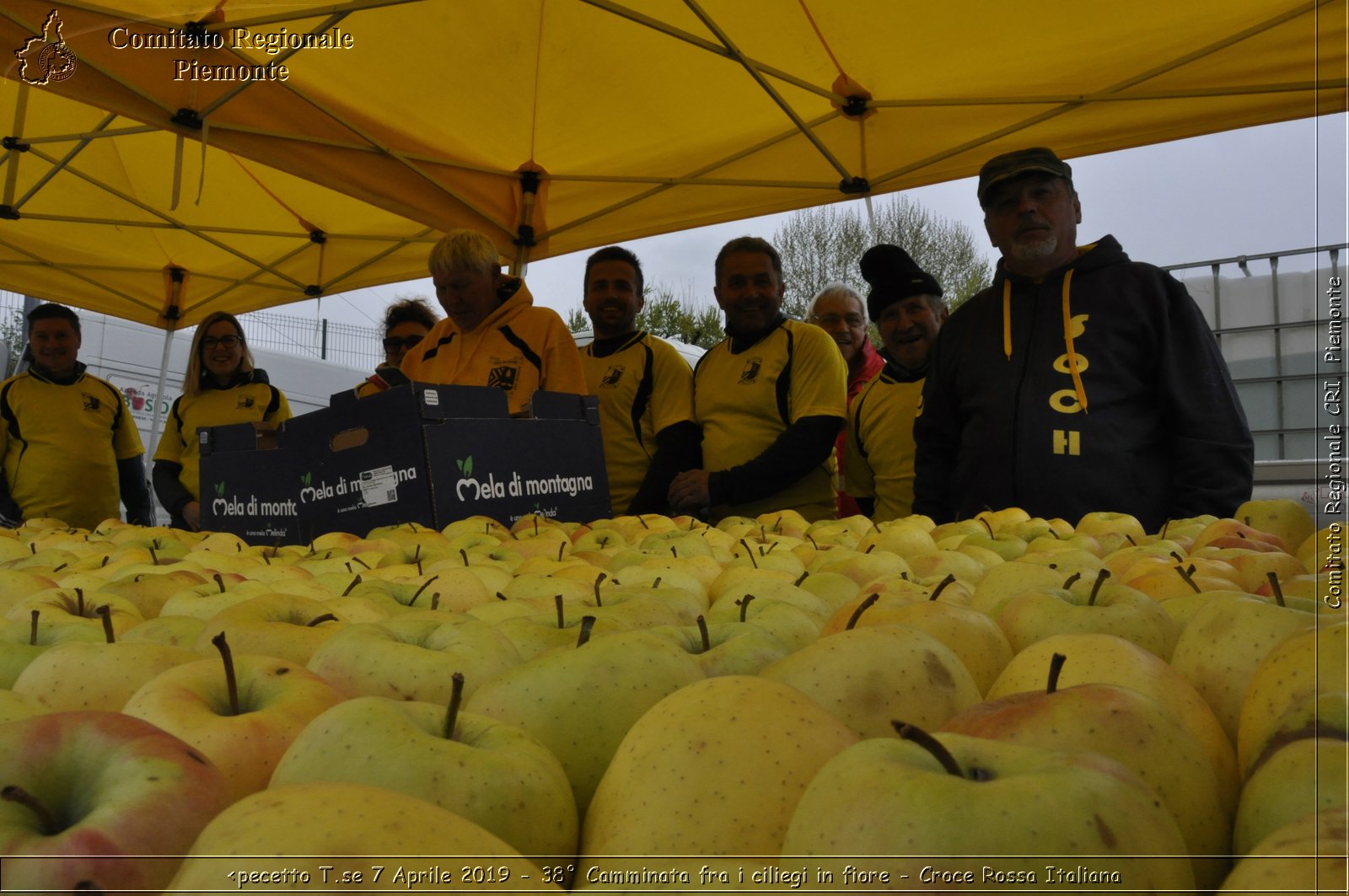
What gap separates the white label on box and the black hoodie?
6.78 feet

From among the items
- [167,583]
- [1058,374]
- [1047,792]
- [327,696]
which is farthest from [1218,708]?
[1058,374]

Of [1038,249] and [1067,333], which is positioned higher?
[1038,249]

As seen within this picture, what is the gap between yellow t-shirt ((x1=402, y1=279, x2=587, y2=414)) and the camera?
4.31 metres

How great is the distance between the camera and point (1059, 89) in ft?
13.4

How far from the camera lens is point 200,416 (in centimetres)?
561

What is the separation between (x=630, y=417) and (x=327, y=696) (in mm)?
3887

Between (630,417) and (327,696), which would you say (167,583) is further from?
(630,417)

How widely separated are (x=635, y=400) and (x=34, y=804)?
13.7 feet

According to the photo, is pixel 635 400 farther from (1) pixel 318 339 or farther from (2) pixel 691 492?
(1) pixel 318 339

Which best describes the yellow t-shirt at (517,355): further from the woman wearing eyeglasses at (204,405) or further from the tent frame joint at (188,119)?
the woman wearing eyeglasses at (204,405)

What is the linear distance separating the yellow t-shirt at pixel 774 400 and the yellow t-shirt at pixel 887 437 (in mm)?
284

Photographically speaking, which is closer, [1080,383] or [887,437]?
[1080,383]

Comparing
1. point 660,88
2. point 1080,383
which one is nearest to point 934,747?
point 1080,383

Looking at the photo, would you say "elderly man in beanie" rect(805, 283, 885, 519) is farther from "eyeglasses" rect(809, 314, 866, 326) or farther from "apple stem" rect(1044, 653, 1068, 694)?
"apple stem" rect(1044, 653, 1068, 694)
